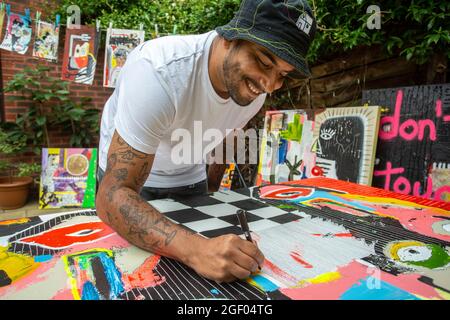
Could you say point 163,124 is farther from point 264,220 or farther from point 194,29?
point 194,29

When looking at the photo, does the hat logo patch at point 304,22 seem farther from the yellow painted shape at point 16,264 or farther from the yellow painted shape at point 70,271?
the yellow painted shape at point 16,264

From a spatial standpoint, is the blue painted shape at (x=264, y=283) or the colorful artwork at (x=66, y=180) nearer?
the blue painted shape at (x=264, y=283)

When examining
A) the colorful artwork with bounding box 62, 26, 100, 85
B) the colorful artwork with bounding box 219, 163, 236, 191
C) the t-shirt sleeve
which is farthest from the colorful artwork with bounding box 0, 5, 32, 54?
the t-shirt sleeve

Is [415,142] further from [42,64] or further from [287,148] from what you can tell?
[42,64]

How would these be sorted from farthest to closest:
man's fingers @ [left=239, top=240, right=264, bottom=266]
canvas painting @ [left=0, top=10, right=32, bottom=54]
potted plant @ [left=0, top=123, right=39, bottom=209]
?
1. potted plant @ [left=0, top=123, right=39, bottom=209]
2. canvas painting @ [left=0, top=10, right=32, bottom=54]
3. man's fingers @ [left=239, top=240, right=264, bottom=266]

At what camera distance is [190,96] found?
3.59 feet

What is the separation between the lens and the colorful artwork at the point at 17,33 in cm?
267

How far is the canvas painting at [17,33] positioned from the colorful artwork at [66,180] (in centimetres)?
111

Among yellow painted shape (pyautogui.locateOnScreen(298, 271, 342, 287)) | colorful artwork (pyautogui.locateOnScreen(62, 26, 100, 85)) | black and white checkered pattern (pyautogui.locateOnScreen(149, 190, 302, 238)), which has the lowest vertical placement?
yellow painted shape (pyautogui.locateOnScreen(298, 271, 342, 287))

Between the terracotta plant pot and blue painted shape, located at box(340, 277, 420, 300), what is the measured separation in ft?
12.3

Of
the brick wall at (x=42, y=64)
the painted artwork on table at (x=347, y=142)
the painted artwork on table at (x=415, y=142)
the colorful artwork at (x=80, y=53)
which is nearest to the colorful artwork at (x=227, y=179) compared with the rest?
the painted artwork on table at (x=347, y=142)

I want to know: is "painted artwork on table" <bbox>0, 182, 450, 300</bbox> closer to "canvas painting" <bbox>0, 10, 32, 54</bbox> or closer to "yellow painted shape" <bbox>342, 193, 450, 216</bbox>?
"yellow painted shape" <bbox>342, 193, 450, 216</bbox>

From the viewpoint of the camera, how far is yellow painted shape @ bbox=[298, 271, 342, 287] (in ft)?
2.06

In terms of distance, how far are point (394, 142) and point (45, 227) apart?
1657 millimetres
